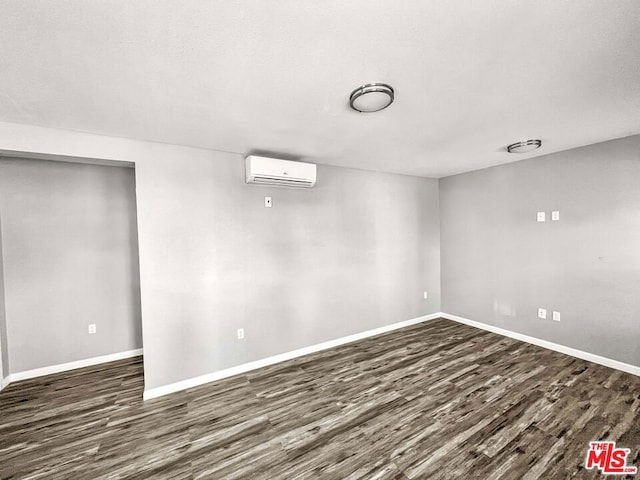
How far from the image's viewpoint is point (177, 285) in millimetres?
2607

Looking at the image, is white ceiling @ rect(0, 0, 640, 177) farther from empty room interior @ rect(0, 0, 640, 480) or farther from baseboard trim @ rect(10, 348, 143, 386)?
baseboard trim @ rect(10, 348, 143, 386)

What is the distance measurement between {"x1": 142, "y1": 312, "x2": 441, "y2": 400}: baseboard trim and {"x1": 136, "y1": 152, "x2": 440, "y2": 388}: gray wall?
0.19ft

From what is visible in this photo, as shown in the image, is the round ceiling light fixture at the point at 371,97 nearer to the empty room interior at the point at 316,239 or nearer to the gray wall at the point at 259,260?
the empty room interior at the point at 316,239

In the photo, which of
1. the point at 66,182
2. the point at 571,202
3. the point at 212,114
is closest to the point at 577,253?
the point at 571,202

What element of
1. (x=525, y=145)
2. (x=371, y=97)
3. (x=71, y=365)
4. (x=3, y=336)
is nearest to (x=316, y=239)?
(x=371, y=97)

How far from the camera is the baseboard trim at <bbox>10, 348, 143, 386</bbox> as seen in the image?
279 cm

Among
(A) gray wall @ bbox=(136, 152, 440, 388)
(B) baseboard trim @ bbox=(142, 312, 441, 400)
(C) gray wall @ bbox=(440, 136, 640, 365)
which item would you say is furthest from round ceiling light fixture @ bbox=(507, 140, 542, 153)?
(B) baseboard trim @ bbox=(142, 312, 441, 400)

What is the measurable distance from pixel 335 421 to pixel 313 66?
255 cm

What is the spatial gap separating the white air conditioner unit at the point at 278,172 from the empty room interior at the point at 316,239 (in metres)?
0.03

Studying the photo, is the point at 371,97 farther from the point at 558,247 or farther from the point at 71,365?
the point at 71,365

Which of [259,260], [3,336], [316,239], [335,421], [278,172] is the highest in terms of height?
[278,172]

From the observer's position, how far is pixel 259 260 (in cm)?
304

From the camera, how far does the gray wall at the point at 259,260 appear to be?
2543mm

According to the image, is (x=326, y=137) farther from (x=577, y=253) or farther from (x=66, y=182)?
(x=577, y=253)
